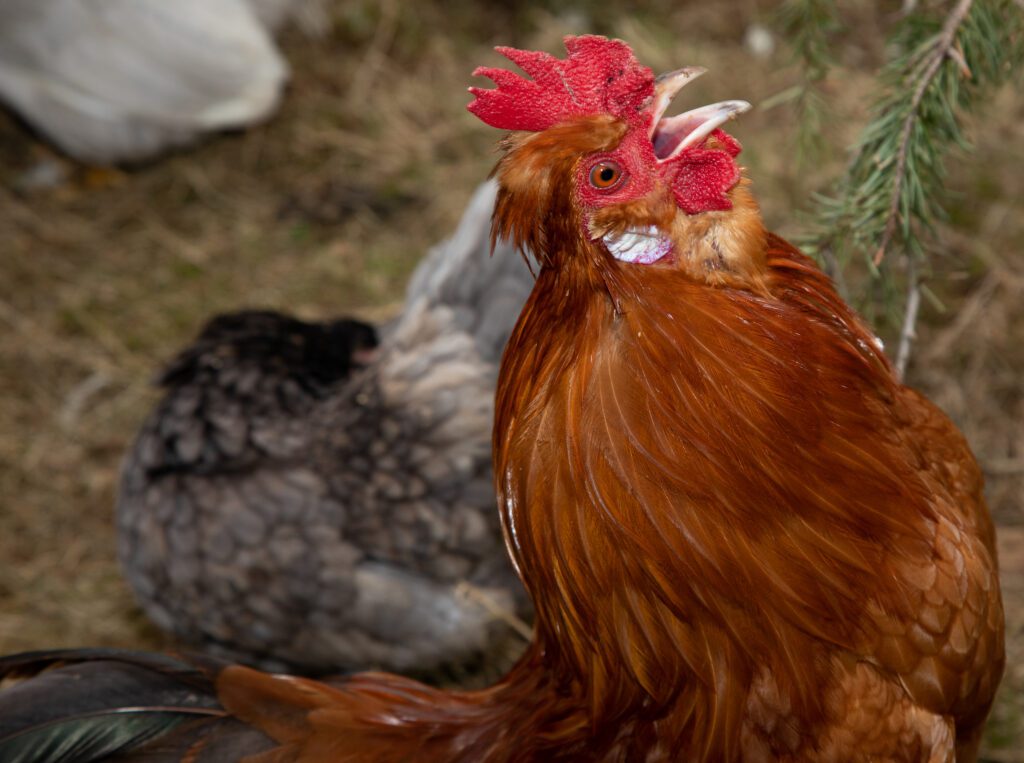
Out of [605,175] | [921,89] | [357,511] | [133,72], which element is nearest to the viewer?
[605,175]

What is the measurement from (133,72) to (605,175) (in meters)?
4.39

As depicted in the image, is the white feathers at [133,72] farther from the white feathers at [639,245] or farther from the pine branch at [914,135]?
the white feathers at [639,245]

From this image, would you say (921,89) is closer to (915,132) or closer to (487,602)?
(915,132)

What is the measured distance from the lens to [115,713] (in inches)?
74.1

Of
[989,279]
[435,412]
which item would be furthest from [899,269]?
[435,412]

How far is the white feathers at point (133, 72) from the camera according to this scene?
4.91 meters

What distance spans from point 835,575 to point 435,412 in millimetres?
1622

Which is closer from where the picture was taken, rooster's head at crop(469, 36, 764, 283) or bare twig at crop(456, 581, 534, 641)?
rooster's head at crop(469, 36, 764, 283)

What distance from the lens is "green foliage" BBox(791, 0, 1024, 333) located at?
2.00m

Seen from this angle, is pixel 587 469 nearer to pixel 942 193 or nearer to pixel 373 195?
pixel 942 193

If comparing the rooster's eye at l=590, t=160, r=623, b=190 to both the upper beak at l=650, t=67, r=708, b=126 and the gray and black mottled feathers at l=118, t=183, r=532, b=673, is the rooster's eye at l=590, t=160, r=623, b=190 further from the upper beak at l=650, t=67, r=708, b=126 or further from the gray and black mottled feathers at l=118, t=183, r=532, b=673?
the gray and black mottled feathers at l=118, t=183, r=532, b=673

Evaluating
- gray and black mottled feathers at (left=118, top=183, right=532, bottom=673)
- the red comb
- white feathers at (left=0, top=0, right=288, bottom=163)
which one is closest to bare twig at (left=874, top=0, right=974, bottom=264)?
the red comb

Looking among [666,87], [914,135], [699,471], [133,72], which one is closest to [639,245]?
[666,87]

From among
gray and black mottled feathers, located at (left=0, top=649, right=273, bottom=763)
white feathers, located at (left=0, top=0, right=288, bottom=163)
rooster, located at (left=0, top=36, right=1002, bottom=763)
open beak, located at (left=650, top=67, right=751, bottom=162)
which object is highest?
white feathers, located at (left=0, top=0, right=288, bottom=163)
